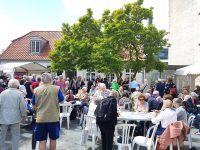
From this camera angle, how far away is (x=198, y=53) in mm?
29750

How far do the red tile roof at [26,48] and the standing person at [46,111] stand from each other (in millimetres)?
37043

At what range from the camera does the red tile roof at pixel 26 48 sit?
4411cm

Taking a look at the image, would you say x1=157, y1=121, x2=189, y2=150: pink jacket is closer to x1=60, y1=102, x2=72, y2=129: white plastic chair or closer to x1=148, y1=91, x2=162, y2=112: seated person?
x1=148, y1=91, x2=162, y2=112: seated person

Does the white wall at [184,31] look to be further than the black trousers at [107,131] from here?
Yes

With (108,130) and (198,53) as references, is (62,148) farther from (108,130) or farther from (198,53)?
(198,53)

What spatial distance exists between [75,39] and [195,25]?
41.6 ft

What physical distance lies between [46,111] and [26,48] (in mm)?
38953

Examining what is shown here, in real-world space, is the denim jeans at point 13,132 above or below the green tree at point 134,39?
below

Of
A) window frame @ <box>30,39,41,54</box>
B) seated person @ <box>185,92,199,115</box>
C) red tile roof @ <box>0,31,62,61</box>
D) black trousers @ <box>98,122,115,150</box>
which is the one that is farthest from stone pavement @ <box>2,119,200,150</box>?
window frame @ <box>30,39,41,54</box>

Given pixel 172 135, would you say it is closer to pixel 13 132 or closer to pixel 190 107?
pixel 13 132

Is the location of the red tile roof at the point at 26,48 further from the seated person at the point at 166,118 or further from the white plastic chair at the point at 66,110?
the seated person at the point at 166,118

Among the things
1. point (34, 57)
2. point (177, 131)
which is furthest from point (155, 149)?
point (34, 57)

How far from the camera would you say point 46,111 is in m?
7.43

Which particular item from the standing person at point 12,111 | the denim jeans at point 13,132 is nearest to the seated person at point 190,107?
the standing person at point 12,111
